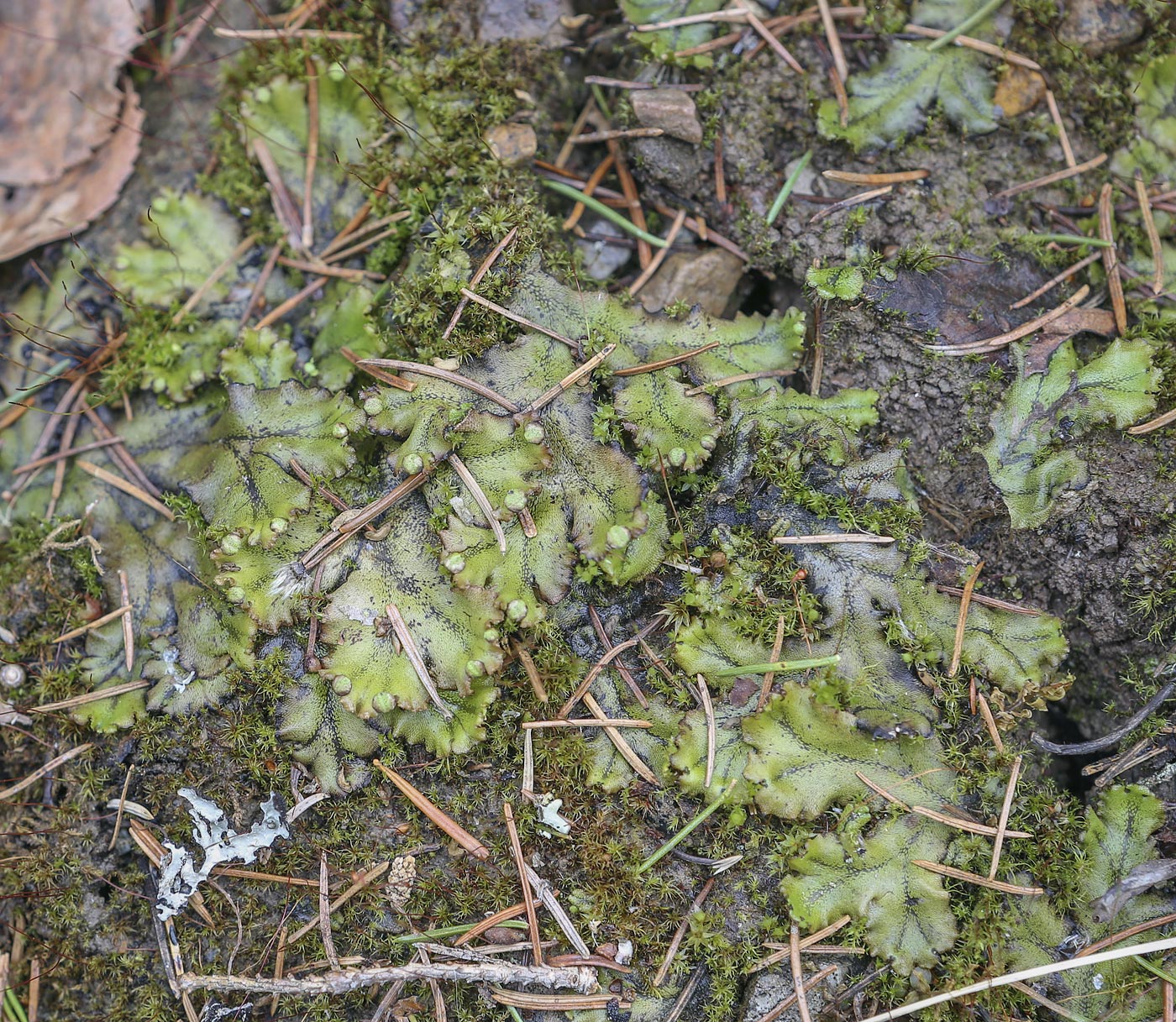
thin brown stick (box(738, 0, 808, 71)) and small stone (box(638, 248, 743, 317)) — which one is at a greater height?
thin brown stick (box(738, 0, 808, 71))

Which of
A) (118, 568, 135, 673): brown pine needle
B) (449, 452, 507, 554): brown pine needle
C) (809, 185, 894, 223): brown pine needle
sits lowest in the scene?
(118, 568, 135, 673): brown pine needle

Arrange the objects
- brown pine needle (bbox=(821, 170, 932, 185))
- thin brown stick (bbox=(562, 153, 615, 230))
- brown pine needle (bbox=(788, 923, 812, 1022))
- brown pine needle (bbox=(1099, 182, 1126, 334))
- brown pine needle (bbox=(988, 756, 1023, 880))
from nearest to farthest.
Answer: brown pine needle (bbox=(788, 923, 812, 1022)), brown pine needle (bbox=(988, 756, 1023, 880)), brown pine needle (bbox=(1099, 182, 1126, 334)), brown pine needle (bbox=(821, 170, 932, 185)), thin brown stick (bbox=(562, 153, 615, 230))

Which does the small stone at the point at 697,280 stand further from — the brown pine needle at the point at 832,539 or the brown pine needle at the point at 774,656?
the brown pine needle at the point at 774,656

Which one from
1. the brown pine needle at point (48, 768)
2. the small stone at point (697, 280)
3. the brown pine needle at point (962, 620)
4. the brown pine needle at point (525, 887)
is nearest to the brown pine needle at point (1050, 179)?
the small stone at point (697, 280)

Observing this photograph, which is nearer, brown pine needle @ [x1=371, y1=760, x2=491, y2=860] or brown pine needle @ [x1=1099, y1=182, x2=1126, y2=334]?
brown pine needle @ [x1=371, y1=760, x2=491, y2=860]

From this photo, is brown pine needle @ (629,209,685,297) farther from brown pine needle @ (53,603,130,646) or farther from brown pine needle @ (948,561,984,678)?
brown pine needle @ (53,603,130,646)

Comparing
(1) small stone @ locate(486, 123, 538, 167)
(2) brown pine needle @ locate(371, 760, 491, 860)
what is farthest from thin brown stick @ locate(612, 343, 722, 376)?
(2) brown pine needle @ locate(371, 760, 491, 860)
